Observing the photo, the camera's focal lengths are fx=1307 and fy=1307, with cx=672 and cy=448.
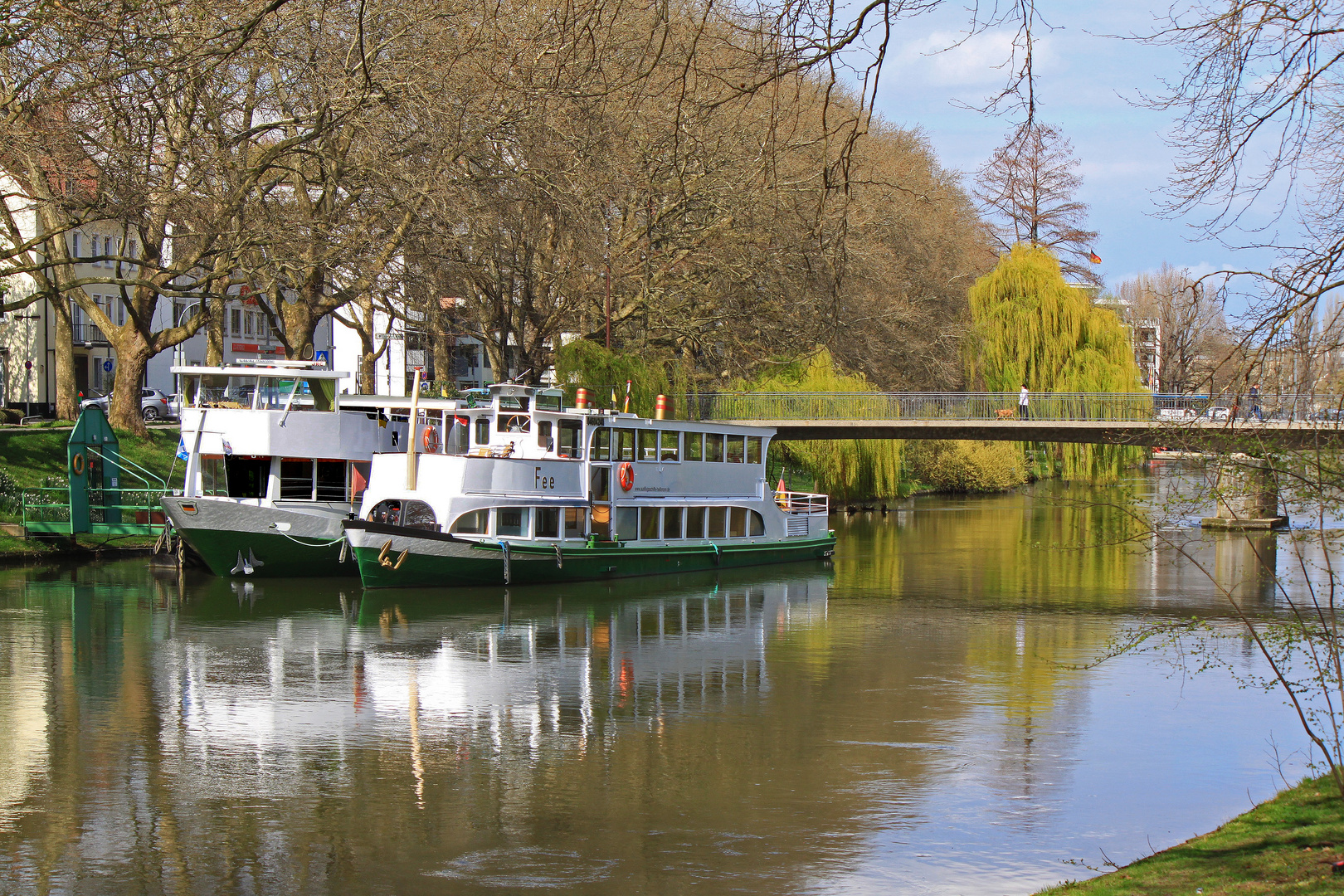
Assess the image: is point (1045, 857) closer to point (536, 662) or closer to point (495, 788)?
point (495, 788)

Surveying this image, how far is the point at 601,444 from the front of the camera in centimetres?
3453

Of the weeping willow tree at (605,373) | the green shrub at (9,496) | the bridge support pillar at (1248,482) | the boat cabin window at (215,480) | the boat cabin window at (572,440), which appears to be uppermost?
the weeping willow tree at (605,373)

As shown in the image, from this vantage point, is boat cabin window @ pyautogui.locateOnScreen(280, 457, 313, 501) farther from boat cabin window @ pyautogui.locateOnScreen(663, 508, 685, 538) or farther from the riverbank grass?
the riverbank grass

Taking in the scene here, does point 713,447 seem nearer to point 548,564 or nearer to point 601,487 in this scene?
point 601,487

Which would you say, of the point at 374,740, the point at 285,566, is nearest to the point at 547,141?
the point at 285,566

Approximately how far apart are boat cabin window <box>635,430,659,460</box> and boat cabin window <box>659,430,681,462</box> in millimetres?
148

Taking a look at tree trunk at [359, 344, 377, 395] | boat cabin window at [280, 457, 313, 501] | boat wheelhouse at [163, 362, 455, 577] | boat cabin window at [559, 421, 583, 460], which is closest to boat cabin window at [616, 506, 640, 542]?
boat cabin window at [559, 421, 583, 460]

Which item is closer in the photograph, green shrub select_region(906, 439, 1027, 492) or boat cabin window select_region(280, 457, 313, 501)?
boat cabin window select_region(280, 457, 313, 501)

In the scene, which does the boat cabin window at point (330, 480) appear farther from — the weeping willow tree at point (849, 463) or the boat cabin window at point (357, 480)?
the weeping willow tree at point (849, 463)

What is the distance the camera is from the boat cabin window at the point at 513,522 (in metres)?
32.1

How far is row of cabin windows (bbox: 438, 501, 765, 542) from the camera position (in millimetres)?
31984

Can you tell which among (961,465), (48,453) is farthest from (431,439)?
(961,465)

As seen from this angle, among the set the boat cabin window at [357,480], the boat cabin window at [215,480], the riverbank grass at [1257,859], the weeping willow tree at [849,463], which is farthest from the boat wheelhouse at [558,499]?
the riverbank grass at [1257,859]

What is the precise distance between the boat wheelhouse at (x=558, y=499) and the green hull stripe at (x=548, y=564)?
1.4 inches
